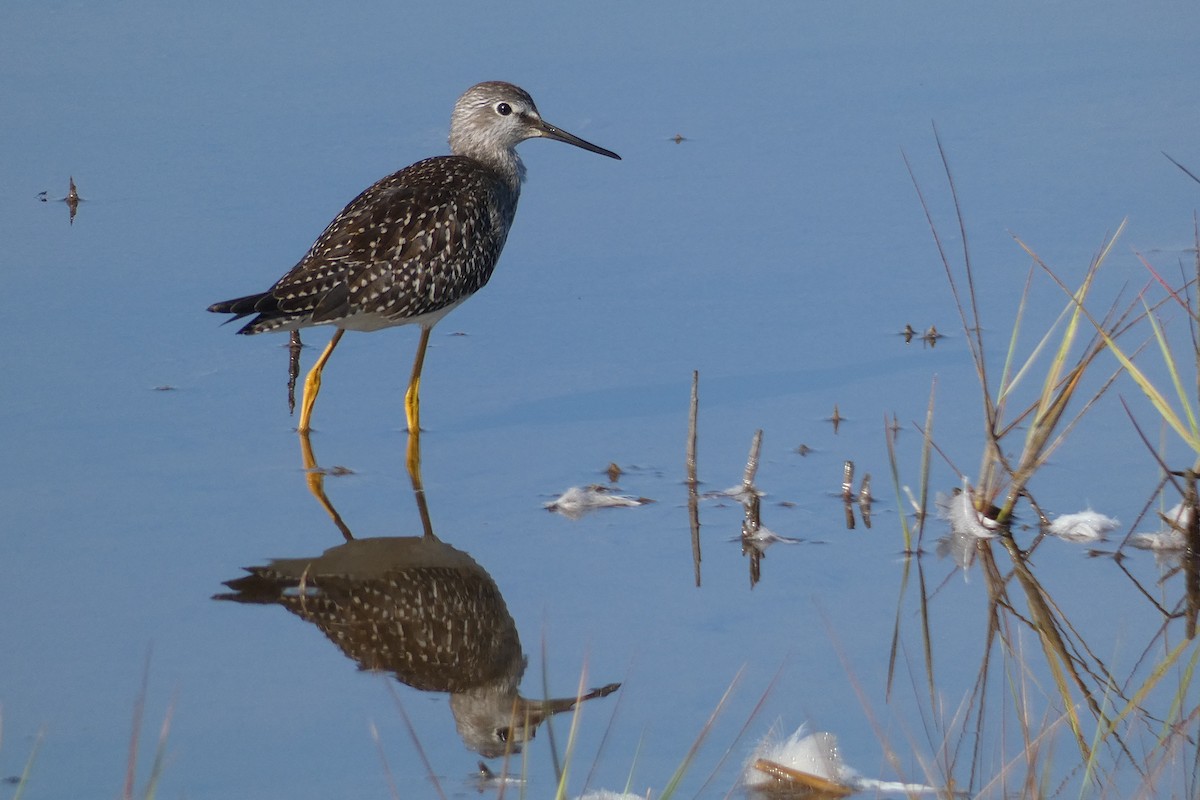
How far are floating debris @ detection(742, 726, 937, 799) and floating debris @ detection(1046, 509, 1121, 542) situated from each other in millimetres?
1542

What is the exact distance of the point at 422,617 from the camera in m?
5.29

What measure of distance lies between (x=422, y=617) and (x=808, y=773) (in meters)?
1.47

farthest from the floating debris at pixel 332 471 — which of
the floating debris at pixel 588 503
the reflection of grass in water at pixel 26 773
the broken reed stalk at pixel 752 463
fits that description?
the reflection of grass in water at pixel 26 773

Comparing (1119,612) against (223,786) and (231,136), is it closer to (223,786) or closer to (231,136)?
(223,786)

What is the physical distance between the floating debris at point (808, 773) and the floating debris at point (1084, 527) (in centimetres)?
154

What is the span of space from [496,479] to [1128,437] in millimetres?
2299

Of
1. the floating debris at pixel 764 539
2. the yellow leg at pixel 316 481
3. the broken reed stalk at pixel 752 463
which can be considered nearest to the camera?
the floating debris at pixel 764 539

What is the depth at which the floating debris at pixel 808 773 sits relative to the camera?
4.29 meters

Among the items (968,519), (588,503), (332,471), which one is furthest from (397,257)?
(968,519)

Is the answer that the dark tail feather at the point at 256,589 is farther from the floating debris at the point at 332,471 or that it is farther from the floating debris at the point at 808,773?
the floating debris at the point at 808,773

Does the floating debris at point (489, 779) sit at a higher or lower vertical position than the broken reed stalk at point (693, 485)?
lower

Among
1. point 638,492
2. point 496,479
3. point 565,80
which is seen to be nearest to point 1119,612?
point 638,492

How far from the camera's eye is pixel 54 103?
959cm

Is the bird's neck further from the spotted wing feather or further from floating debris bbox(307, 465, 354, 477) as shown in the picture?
floating debris bbox(307, 465, 354, 477)
